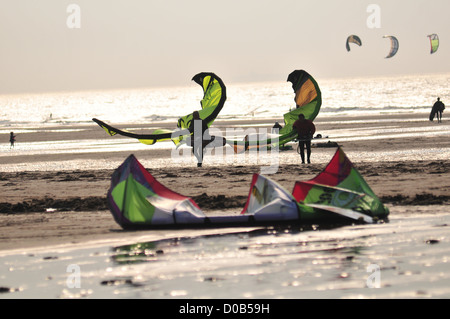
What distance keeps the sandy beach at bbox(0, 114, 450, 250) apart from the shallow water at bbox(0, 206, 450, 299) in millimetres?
943

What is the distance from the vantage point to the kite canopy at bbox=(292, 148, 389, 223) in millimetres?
8633

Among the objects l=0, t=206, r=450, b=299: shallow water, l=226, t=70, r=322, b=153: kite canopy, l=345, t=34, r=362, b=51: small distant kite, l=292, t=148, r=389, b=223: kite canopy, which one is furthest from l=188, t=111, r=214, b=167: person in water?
l=345, t=34, r=362, b=51: small distant kite

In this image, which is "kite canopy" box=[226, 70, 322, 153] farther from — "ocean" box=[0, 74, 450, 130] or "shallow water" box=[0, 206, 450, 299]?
"ocean" box=[0, 74, 450, 130]

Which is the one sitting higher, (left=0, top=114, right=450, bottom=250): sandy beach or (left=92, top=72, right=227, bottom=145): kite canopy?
(left=92, top=72, right=227, bottom=145): kite canopy

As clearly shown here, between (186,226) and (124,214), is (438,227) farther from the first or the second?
(124,214)

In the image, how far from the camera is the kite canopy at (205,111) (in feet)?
54.1

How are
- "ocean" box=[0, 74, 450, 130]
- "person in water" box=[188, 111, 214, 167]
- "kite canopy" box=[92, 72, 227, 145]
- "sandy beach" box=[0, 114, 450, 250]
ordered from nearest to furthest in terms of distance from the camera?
"sandy beach" box=[0, 114, 450, 250]
"person in water" box=[188, 111, 214, 167]
"kite canopy" box=[92, 72, 227, 145]
"ocean" box=[0, 74, 450, 130]

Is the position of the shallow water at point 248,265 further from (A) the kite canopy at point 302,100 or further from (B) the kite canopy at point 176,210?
(A) the kite canopy at point 302,100

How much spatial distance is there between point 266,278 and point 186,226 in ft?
7.91

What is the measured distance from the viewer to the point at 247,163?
16.8 m

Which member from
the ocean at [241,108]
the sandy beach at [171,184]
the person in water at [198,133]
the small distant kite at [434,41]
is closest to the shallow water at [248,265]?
the sandy beach at [171,184]
